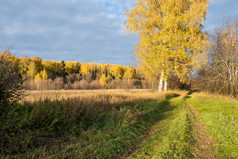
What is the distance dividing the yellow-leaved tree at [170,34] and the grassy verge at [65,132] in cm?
1082

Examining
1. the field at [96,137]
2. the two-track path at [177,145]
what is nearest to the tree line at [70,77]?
the field at [96,137]

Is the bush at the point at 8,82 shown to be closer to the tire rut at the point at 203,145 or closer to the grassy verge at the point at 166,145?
the grassy verge at the point at 166,145

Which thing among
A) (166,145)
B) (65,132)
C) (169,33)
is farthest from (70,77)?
(166,145)

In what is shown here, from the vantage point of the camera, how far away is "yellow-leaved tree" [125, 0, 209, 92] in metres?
16.0

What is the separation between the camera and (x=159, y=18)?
56.3 feet

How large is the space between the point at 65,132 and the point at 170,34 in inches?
554

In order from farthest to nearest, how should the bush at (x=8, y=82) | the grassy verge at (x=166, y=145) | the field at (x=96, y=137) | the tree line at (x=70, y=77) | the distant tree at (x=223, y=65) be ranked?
the tree line at (x=70, y=77) → the distant tree at (x=223, y=65) → the bush at (x=8, y=82) → the field at (x=96, y=137) → the grassy verge at (x=166, y=145)

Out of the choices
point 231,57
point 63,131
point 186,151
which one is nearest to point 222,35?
point 231,57

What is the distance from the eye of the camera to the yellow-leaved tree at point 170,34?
16.0 meters

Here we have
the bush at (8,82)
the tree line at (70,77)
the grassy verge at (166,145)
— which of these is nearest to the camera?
the grassy verge at (166,145)

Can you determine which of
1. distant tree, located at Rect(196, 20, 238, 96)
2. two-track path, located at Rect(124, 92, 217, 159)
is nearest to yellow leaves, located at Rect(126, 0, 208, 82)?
distant tree, located at Rect(196, 20, 238, 96)

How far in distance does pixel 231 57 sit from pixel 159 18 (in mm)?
10284

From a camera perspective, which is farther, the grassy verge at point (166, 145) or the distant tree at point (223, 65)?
the distant tree at point (223, 65)

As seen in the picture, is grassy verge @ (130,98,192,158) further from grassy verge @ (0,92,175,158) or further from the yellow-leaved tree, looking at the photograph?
the yellow-leaved tree
